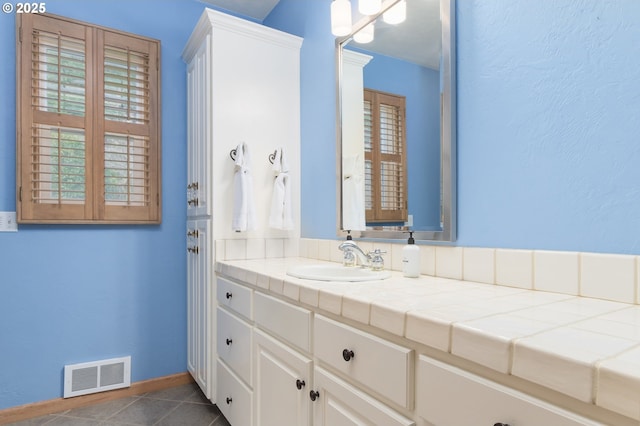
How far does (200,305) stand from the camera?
7.11ft

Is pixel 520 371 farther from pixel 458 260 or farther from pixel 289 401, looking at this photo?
pixel 289 401

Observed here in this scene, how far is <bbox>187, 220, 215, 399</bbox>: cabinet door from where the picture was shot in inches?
79.9

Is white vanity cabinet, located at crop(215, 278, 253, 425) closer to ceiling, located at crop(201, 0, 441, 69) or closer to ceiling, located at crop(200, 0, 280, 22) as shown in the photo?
ceiling, located at crop(201, 0, 441, 69)

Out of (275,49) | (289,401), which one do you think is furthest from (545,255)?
(275,49)

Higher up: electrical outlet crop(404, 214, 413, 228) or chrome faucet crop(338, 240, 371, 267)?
electrical outlet crop(404, 214, 413, 228)

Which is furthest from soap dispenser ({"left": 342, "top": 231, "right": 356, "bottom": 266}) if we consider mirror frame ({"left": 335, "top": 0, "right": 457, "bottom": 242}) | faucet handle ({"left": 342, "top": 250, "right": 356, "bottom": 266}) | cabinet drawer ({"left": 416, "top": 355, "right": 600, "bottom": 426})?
cabinet drawer ({"left": 416, "top": 355, "right": 600, "bottom": 426})

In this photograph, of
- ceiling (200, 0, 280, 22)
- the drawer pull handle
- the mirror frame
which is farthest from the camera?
ceiling (200, 0, 280, 22)

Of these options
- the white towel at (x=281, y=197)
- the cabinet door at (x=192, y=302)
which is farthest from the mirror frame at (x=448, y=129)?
the cabinet door at (x=192, y=302)

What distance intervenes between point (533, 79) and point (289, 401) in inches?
50.5

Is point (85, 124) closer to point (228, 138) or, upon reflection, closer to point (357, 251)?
point (228, 138)

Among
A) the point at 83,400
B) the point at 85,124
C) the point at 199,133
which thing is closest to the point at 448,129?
the point at 199,133

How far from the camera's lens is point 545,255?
1.03 metres

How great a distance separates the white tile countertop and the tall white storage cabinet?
98cm

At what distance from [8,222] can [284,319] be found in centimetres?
176
